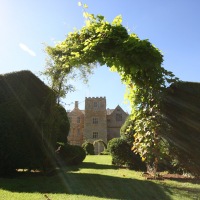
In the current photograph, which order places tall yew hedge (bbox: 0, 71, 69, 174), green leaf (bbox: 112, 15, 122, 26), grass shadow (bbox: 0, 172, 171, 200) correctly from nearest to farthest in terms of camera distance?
1. grass shadow (bbox: 0, 172, 171, 200)
2. green leaf (bbox: 112, 15, 122, 26)
3. tall yew hedge (bbox: 0, 71, 69, 174)

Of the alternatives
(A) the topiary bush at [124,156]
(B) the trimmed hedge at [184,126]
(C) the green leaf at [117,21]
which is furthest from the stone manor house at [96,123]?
(C) the green leaf at [117,21]

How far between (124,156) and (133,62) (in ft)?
33.7

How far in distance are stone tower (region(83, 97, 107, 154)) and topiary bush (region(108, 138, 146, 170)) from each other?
36013mm

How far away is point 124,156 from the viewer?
18.7m

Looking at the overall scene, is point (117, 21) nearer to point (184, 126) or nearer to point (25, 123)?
point (184, 126)

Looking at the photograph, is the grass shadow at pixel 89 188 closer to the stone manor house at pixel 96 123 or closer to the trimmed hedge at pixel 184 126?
the trimmed hedge at pixel 184 126

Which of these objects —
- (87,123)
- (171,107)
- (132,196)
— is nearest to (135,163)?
(171,107)

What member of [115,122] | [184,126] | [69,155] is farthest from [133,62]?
[115,122]

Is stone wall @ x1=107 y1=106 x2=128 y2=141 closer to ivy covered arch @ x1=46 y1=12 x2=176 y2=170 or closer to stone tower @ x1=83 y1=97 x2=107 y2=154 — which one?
stone tower @ x1=83 y1=97 x2=107 y2=154

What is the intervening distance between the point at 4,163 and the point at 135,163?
8.75 meters

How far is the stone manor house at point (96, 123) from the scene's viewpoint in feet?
182

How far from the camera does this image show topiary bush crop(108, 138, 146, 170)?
18078mm

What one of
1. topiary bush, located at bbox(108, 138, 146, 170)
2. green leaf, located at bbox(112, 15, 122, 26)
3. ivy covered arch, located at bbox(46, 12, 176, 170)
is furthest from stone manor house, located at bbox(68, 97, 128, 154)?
green leaf, located at bbox(112, 15, 122, 26)

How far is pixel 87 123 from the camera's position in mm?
55969
